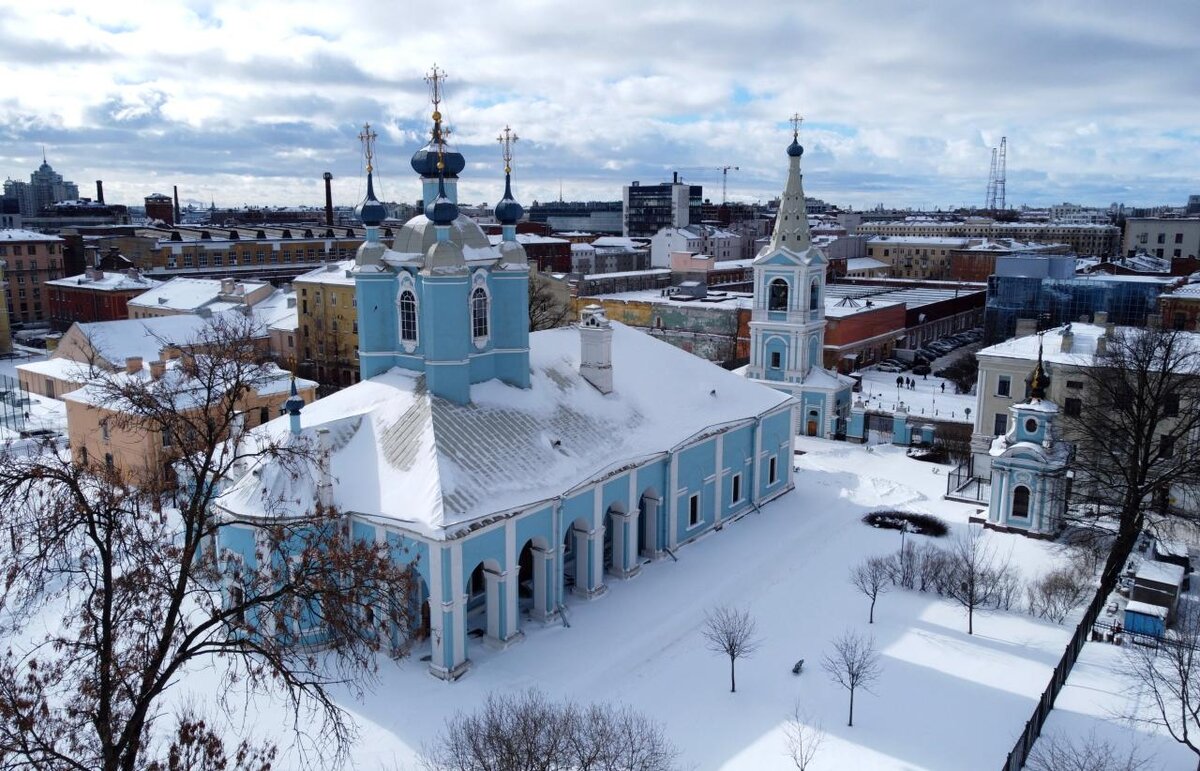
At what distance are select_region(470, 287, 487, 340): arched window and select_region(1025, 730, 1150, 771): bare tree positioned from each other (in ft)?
44.8

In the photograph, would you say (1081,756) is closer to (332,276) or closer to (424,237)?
(424,237)

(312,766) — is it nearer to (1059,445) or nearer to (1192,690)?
(1192,690)

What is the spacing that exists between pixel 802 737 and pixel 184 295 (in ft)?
144

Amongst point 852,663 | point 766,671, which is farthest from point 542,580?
point 852,663

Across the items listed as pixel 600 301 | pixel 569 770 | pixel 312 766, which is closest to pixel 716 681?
pixel 569 770

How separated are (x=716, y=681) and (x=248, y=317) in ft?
113

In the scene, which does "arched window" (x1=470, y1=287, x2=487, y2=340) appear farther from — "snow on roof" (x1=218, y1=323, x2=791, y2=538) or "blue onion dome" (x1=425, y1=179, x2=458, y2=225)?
"blue onion dome" (x1=425, y1=179, x2=458, y2=225)

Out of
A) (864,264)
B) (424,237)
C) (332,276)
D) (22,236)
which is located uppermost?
(424,237)

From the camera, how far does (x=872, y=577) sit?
19625mm

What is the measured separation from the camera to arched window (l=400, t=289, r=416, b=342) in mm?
19984

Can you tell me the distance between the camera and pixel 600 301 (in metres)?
56.4

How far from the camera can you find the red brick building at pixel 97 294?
51844 mm

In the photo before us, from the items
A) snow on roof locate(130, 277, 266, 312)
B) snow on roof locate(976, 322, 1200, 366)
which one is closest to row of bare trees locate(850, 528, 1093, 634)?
snow on roof locate(976, 322, 1200, 366)

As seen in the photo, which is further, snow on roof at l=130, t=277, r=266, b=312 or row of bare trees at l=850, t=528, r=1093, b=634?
snow on roof at l=130, t=277, r=266, b=312
